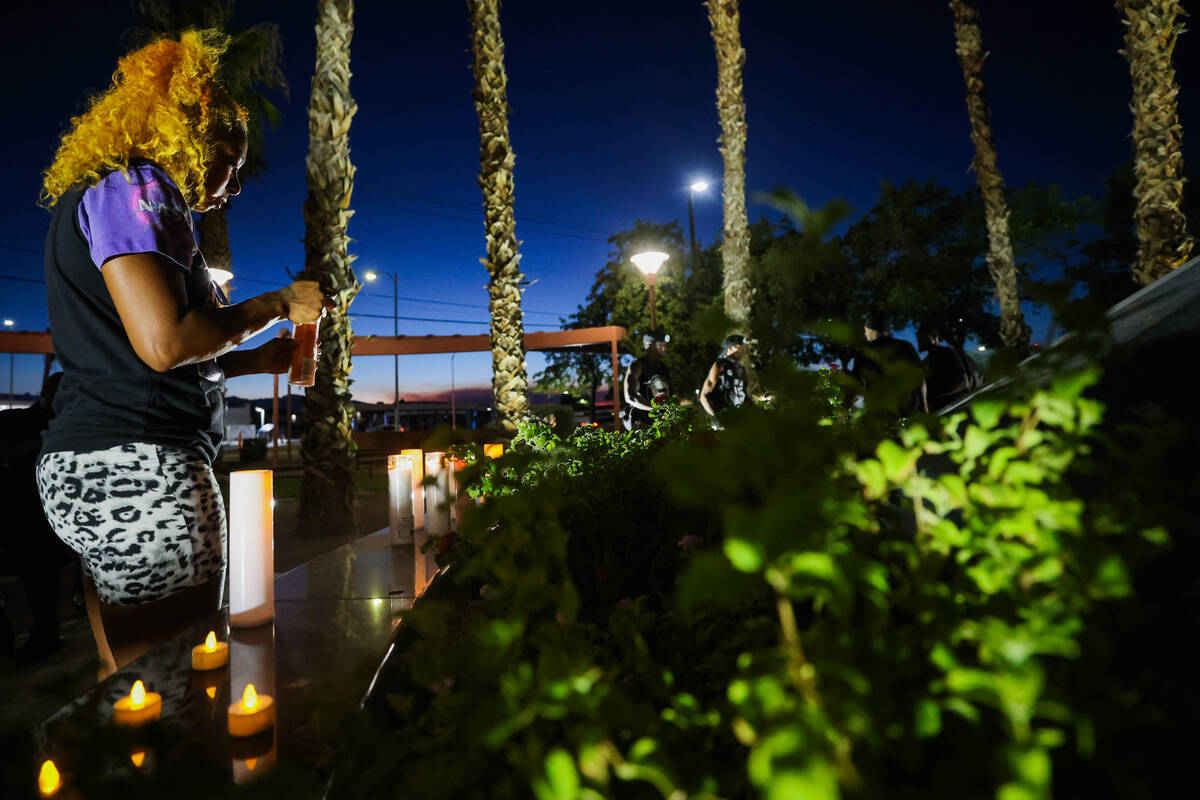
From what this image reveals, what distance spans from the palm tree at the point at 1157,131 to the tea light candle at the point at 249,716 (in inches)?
443

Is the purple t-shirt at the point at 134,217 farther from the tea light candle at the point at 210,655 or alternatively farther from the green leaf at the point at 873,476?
the green leaf at the point at 873,476

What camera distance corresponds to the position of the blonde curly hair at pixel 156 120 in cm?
157

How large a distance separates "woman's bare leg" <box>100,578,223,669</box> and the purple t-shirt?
2.83 feet

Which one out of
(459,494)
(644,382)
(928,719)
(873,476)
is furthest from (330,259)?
(928,719)

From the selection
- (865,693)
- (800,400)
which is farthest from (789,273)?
(865,693)

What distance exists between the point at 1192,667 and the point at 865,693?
44 centimetres

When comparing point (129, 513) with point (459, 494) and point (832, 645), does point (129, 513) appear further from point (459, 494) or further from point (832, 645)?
point (832, 645)

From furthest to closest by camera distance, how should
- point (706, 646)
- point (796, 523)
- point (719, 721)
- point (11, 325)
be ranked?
point (11, 325) → point (706, 646) → point (719, 721) → point (796, 523)

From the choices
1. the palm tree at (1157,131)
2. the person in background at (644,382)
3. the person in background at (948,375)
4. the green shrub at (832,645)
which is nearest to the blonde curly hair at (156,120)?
the green shrub at (832,645)

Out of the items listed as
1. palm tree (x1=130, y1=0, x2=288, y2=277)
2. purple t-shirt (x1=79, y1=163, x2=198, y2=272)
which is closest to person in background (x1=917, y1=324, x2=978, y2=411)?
purple t-shirt (x1=79, y1=163, x2=198, y2=272)

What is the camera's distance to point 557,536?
76cm

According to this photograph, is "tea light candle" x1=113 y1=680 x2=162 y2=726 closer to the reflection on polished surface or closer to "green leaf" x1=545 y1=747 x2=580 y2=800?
the reflection on polished surface

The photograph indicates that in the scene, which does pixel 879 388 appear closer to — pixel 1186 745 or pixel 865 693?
pixel 865 693

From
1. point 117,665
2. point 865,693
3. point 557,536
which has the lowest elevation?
point 117,665
